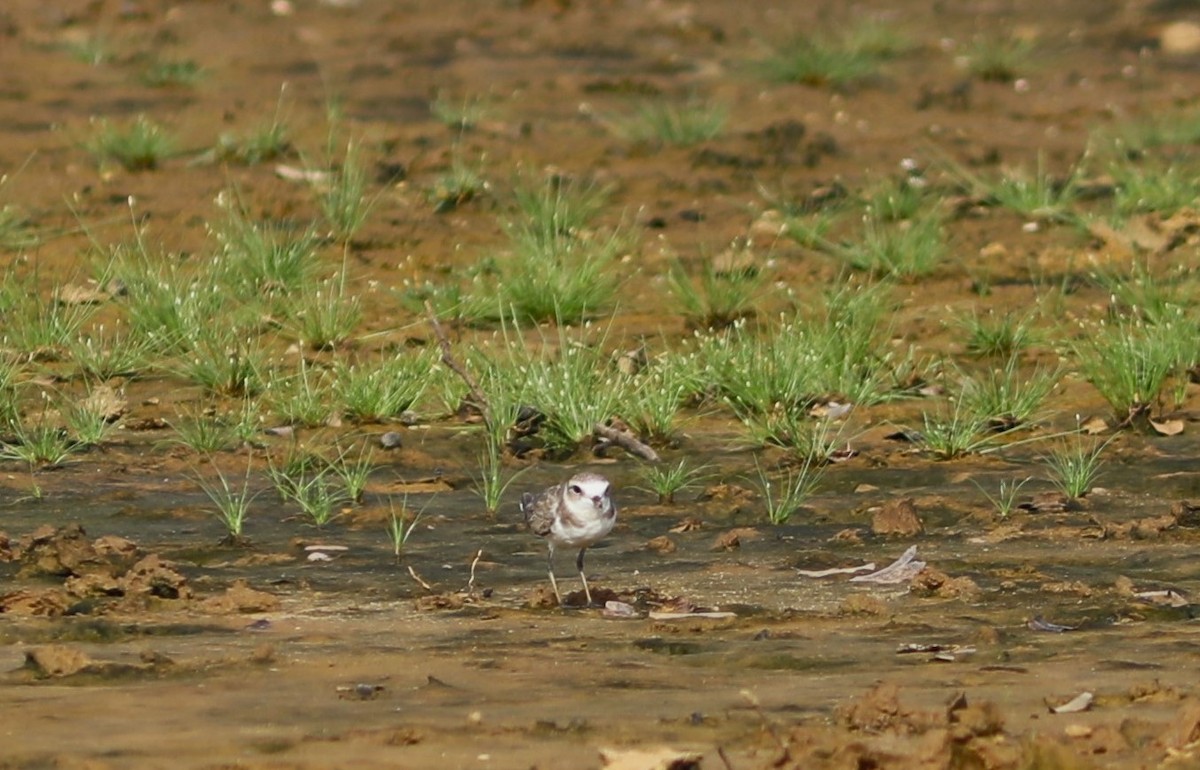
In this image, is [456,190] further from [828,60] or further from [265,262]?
[828,60]

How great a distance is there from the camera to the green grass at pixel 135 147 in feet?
37.6

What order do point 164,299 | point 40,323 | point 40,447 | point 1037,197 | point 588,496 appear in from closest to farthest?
point 588,496 → point 40,447 → point 40,323 → point 164,299 → point 1037,197

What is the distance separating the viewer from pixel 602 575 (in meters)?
5.93

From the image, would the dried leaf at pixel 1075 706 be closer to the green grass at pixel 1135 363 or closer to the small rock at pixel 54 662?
the small rock at pixel 54 662

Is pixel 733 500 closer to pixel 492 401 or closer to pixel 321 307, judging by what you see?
pixel 492 401

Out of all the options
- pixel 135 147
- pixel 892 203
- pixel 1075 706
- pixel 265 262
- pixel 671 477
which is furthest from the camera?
pixel 135 147

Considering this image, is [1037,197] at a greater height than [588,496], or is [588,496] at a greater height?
[588,496]

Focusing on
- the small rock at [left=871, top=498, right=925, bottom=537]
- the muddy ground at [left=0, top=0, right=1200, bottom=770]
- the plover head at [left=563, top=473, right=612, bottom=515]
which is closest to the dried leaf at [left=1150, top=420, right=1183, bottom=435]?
the muddy ground at [left=0, top=0, right=1200, bottom=770]

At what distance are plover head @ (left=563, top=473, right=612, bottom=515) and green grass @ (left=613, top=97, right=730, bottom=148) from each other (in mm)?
6899

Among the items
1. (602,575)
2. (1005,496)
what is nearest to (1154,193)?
(1005,496)

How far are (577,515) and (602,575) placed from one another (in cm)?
46

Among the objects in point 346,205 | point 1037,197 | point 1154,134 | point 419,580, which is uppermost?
point 419,580

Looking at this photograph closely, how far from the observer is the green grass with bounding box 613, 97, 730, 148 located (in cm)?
1230

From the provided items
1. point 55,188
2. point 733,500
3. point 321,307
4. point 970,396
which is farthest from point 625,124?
point 733,500
